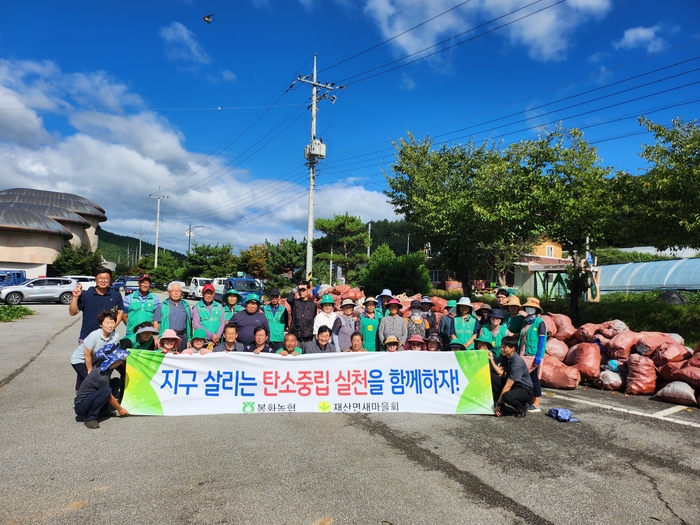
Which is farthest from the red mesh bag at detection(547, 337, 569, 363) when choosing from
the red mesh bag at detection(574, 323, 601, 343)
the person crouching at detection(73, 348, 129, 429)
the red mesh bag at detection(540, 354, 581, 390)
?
the person crouching at detection(73, 348, 129, 429)

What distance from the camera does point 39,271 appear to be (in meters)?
42.6

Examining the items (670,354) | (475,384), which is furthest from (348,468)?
(670,354)

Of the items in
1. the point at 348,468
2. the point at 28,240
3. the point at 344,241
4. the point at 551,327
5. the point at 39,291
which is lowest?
the point at 348,468

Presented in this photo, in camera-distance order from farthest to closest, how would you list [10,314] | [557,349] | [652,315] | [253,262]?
[253,262] < [10,314] < [652,315] < [557,349]

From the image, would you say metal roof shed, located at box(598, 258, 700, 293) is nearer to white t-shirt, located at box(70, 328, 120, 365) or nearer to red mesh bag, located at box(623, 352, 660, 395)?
red mesh bag, located at box(623, 352, 660, 395)

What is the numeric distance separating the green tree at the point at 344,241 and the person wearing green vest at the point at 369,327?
722 inches

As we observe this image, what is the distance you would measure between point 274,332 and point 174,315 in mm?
1568

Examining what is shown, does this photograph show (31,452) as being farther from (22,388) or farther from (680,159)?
(680,159)

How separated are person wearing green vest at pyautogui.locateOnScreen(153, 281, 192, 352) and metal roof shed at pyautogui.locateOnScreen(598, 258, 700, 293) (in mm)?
25449

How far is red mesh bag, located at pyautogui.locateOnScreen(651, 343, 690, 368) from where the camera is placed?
25.6 ft

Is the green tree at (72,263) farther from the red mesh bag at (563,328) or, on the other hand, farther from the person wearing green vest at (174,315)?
the red mesh bag at (563,328)

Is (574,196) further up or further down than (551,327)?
further up

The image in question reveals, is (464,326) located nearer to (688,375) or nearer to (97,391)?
(688,375)

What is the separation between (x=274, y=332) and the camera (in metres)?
7.85
